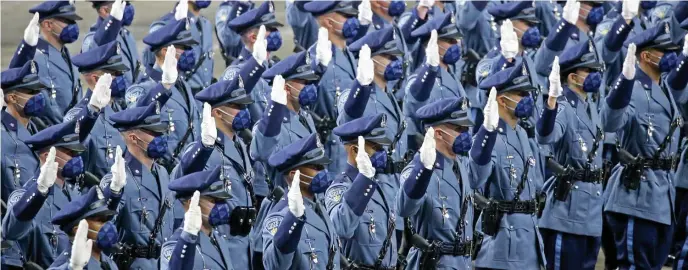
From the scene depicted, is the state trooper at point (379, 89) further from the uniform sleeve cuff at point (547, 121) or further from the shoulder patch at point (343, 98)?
the uniform sleeve cuff at point (547, 121)

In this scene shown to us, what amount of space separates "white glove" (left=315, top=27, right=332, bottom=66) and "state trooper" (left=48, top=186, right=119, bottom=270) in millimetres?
2932

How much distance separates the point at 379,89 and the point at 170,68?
1567mm

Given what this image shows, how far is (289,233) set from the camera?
9.59 m

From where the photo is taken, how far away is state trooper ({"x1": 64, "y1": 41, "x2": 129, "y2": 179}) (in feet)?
39.7

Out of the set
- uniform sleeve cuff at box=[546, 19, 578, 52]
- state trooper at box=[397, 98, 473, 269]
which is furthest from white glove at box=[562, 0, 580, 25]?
state trooper at box=[397, 98, 473, 269]

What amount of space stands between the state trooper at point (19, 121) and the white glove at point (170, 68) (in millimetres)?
906

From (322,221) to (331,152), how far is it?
2354 mm

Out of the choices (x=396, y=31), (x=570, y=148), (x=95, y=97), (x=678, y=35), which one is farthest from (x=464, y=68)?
(x=95, y=97)

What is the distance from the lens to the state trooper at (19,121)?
11.5 m

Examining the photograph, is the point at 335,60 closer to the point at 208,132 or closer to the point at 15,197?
the point at 208,132

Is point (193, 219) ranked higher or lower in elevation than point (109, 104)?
higher

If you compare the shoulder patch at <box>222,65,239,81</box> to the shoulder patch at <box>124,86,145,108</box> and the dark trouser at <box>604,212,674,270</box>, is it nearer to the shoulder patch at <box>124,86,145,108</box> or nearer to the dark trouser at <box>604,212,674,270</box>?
the shoulder patch at <box>124,86,145,108</box>

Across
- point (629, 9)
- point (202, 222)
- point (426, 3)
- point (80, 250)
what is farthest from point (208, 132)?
point (426, 3)

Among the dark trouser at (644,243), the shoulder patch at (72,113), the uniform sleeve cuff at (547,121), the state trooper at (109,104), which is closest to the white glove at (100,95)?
the state trooper at (109,104)
